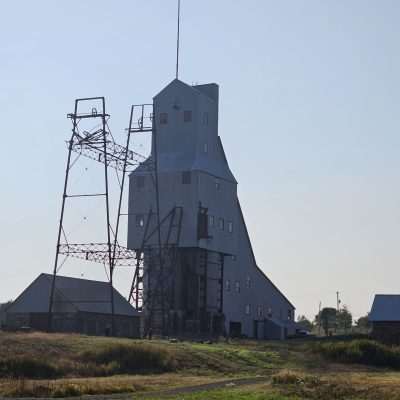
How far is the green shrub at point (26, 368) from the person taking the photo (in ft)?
134

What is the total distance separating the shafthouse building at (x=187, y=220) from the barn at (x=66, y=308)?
4396 mm

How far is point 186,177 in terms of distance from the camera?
253 ft

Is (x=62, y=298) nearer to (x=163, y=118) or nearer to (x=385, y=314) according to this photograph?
(x=163, y=118)

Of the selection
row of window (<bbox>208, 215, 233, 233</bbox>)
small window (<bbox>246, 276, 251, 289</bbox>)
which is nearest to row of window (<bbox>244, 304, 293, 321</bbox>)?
small window (<bbox>246, 276, 251, 289</bbox>)

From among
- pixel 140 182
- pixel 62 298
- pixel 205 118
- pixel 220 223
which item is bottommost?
pixel 62 298

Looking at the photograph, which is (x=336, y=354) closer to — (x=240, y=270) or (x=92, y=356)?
(x=92, y=356)

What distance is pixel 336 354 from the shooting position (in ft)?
182

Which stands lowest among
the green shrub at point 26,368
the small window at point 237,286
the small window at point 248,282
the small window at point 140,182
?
the green shrub at point 26,368

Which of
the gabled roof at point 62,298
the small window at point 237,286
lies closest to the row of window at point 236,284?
the small window at point 237,286

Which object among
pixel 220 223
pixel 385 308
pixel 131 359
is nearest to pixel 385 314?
pixel 385 308

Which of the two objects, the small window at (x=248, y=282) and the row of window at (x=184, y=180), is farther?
the small window at (x=248, y=282)

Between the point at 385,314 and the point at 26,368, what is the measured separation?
1833 inches

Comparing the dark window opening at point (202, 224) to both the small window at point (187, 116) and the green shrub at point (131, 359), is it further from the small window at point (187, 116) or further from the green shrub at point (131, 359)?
the green shrub at point (131, 359)

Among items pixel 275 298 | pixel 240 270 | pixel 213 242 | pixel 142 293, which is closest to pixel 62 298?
pixel 142 293
